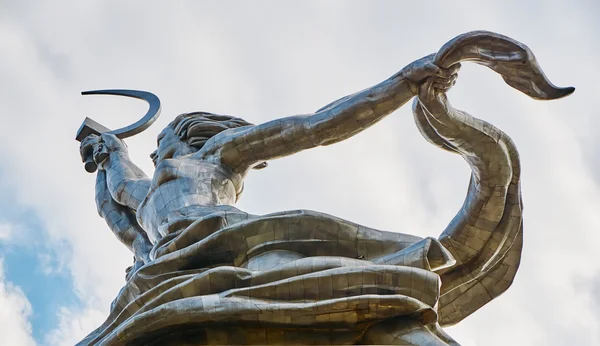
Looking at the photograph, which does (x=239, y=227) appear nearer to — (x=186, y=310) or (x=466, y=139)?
(x=186, y=310)

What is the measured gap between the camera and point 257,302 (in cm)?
966

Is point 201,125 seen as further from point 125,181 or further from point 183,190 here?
point 183,190

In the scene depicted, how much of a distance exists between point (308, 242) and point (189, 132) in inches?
176

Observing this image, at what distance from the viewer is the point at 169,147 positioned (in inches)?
591

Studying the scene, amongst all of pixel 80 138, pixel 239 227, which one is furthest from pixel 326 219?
pixel 80 138

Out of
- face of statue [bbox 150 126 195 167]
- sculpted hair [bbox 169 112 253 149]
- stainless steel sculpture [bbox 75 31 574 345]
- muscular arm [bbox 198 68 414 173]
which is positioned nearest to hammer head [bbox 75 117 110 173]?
stainless steel sculpture [bbox 75 31 574 345]

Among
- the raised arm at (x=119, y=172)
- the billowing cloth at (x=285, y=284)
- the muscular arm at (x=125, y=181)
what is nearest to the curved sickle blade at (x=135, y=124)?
the raised arm at (x=119, y=172)

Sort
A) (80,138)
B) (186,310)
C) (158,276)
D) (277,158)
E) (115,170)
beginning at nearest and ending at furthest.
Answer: (186,310)
(158,276)
(277,158)
(115,170)
(80,138)

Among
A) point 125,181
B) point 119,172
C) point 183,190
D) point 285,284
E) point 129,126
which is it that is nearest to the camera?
point 285,284

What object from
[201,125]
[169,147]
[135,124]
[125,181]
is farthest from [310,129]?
[135,124]

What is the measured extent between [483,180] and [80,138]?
795cm

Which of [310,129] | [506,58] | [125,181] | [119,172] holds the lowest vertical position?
[506,58]

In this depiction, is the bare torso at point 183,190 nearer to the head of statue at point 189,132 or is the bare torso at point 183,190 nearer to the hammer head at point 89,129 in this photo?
the head of statue at point 189,132

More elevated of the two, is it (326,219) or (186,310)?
(326,219)
